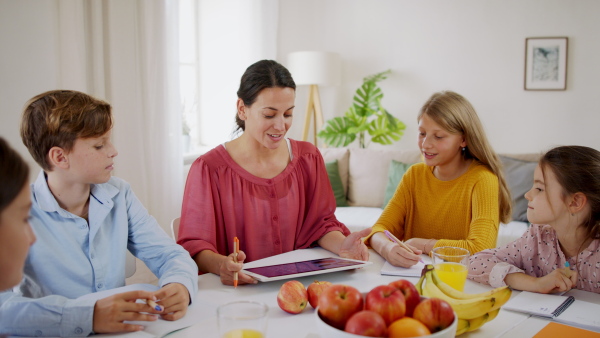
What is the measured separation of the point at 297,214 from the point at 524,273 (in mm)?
831

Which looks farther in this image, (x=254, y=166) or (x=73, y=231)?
(x=254, y=166)

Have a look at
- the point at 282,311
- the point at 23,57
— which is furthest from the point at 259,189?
the point at 23,57

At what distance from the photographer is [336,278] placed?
154 cm

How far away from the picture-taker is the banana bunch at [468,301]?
3.64 feet

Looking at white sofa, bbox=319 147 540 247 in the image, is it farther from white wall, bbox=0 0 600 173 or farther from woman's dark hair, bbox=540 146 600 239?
woman's dark hair, bbox=540 146 600 239

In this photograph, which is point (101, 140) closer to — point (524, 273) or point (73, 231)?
point (73, 231)

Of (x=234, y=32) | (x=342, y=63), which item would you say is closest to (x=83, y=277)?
(x=234, y=32)

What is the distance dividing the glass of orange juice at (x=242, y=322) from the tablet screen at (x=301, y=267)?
1.53ft

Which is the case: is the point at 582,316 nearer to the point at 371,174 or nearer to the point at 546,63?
the point at 371,174

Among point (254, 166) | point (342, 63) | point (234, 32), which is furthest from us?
point (342, 63)

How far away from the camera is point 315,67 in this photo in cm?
510

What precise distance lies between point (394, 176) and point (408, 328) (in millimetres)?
3360

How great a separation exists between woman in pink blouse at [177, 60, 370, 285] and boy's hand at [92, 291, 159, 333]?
2.08ft

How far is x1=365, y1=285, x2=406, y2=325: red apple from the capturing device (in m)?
0.95
